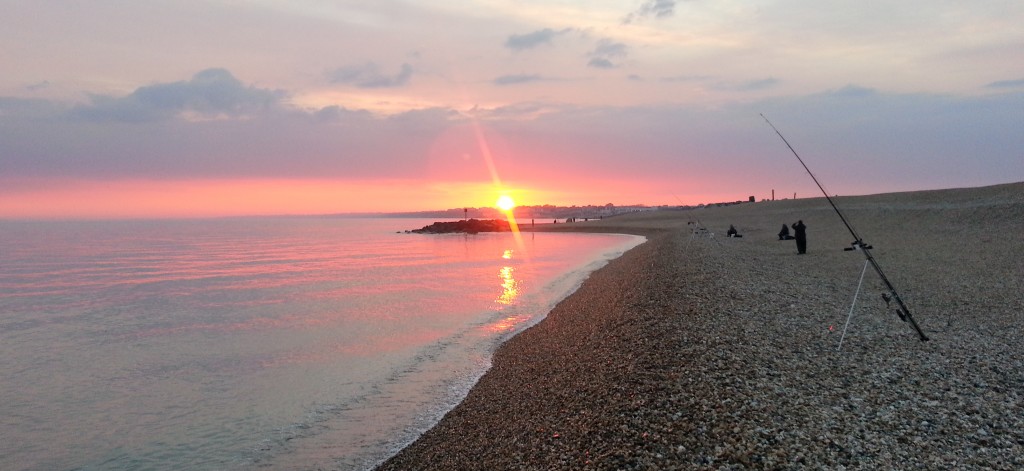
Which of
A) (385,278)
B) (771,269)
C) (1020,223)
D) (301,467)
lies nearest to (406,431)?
(301,467)

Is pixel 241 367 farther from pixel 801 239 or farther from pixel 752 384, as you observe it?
pixel 801 239

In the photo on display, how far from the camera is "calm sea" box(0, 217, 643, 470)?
8977mm

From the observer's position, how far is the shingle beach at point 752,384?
5.82 meters

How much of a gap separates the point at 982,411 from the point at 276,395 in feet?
37.2

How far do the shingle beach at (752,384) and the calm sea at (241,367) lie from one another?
1.41 meters

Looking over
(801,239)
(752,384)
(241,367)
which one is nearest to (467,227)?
(801,239)

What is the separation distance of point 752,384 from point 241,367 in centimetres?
1154

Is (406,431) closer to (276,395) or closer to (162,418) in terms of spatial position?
(276,395)

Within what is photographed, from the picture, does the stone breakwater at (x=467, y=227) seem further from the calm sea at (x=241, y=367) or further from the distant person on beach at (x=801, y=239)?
the distant person on beach at (x=801, y=239)

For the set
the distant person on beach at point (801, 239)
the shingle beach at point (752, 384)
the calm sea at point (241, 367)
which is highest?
the distant person on beach at point (801, 239)

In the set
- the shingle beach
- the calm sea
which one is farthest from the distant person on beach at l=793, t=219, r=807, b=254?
the calm sea

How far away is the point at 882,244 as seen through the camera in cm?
3092

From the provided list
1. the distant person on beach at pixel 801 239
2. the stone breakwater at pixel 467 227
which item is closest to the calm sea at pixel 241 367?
the distant person on beach at pixel 801 239

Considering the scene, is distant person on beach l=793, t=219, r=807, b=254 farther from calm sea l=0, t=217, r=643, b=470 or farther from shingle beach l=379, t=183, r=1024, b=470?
calm sea l=0, t=217, r=643, b=470
